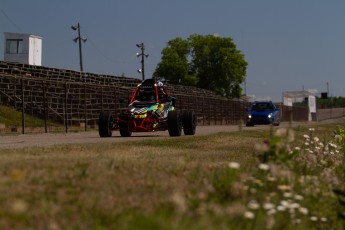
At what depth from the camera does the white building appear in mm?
45062

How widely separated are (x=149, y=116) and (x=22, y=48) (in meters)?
32.7

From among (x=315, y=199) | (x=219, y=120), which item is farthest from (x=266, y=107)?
(x=315, y=199)

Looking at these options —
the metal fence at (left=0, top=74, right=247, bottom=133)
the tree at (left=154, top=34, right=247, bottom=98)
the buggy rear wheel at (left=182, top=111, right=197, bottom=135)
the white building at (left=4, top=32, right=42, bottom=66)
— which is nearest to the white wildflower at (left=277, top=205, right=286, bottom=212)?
the buggy rear wheel at (left=182, top=111, right=197, bottom=135)

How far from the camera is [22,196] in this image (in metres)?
3.76

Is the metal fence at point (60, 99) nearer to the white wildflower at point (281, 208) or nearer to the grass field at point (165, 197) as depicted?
the grass field at point (165, 197)

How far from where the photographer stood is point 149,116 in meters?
15.7

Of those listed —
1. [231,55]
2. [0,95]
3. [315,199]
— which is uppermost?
[231,55]

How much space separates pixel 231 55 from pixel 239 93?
648cm

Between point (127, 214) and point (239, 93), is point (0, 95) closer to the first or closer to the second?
point (127, 214)

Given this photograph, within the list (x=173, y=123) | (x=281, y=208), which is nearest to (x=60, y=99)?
(x=173, y=123)

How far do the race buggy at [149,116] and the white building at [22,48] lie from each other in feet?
101

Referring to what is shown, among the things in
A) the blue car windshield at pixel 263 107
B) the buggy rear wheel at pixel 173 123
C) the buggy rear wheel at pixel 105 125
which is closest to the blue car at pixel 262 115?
the blue car windshield at pixel 263 107

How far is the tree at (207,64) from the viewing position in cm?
8288

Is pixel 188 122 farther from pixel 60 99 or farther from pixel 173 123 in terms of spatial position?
pixel 60 99
